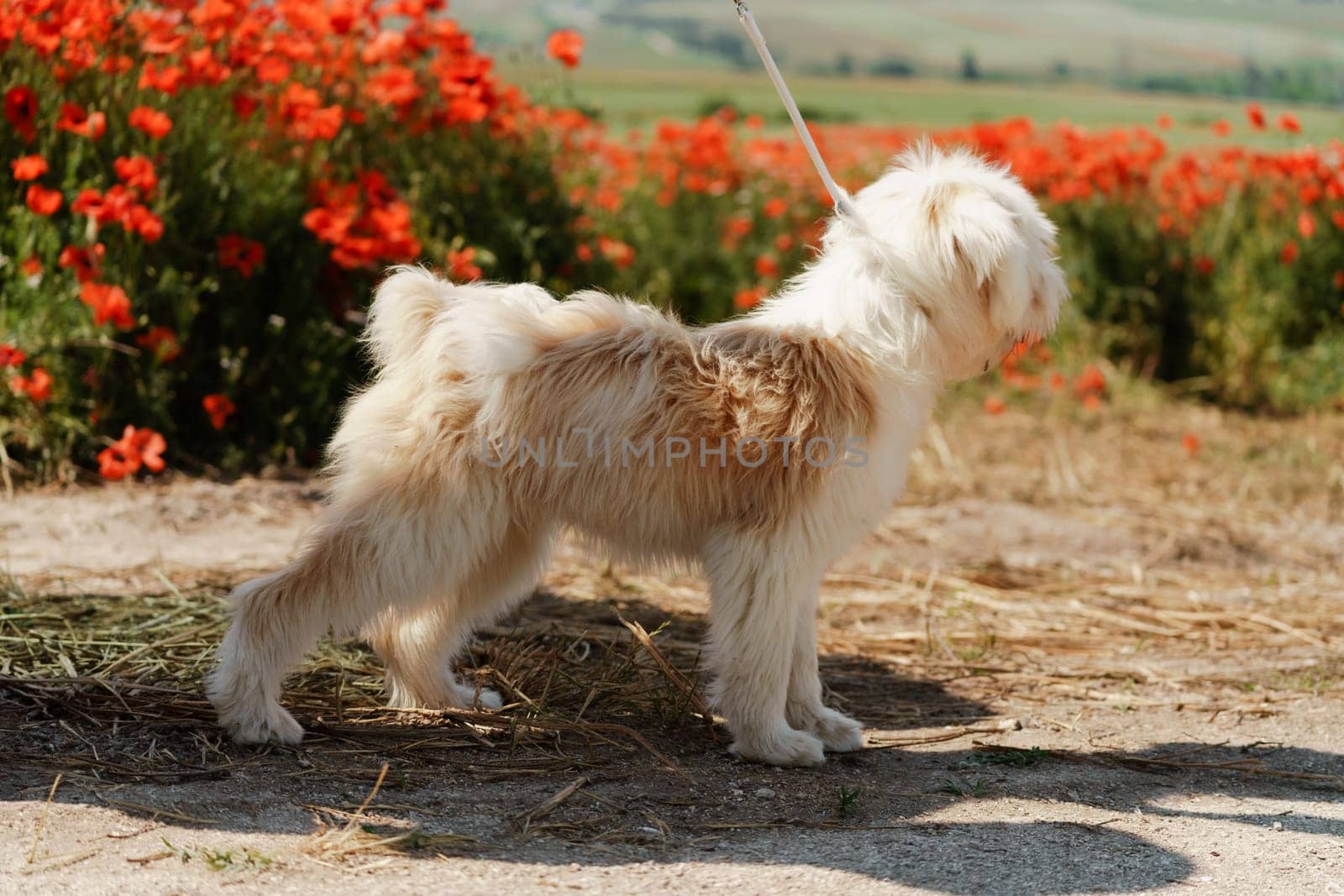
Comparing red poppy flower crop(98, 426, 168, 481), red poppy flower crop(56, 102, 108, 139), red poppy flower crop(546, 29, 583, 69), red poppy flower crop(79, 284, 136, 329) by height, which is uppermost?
red poppy flower crop(546, 29, 583, 69)

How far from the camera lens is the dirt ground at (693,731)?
3.42m

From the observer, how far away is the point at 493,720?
4.35 m

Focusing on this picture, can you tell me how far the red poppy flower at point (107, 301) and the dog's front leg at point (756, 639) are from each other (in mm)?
3480

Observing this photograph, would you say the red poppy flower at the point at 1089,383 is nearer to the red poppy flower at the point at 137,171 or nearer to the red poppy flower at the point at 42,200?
the red poppy flower at the point at 137,171

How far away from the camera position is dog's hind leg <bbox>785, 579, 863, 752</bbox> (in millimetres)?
4352

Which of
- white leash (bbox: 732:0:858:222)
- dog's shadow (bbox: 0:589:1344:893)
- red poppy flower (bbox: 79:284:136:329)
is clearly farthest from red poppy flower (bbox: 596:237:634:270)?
white leash (bbox: 732:0:858:222)

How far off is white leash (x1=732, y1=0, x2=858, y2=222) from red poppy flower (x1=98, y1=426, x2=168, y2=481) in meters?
3.59

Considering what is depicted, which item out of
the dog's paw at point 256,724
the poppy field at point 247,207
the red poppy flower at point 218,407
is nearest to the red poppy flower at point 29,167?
the poppy field at point 247,207

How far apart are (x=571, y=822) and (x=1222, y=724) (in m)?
2.52

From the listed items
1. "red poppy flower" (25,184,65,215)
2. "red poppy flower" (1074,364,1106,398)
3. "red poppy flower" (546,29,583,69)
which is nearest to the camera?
"red poppy flower" (25,184,65,215)

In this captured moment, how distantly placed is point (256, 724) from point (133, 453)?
9.21ft

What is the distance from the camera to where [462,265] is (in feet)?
23.2

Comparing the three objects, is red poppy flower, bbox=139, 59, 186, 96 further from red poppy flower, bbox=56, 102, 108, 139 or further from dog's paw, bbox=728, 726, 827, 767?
dog's paw, bbox=728, 726, 827, 767

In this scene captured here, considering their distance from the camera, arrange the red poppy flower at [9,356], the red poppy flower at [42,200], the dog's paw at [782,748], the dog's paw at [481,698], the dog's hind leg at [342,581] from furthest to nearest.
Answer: the red poppy flower at [42,200] → the red poppy flower at [9,356] → the dog's paw at [481,698] → the dog's paw at [782,748] → the dog's hind leg at [342,581]
